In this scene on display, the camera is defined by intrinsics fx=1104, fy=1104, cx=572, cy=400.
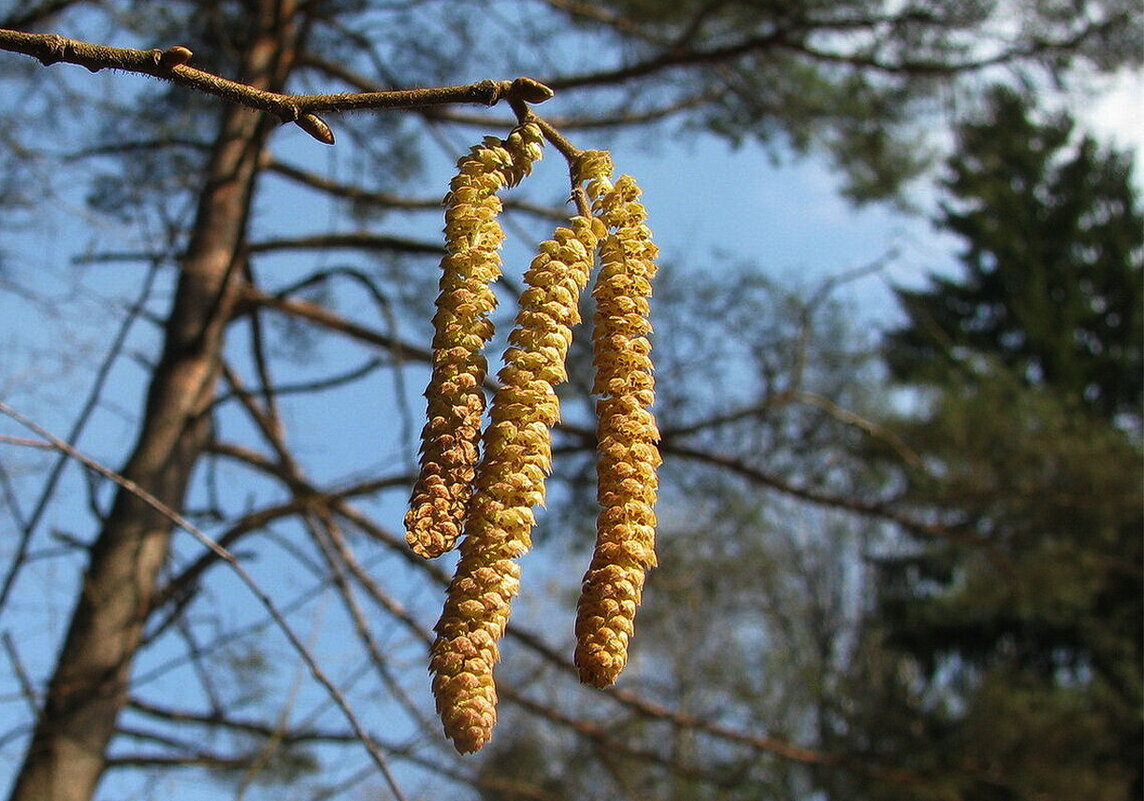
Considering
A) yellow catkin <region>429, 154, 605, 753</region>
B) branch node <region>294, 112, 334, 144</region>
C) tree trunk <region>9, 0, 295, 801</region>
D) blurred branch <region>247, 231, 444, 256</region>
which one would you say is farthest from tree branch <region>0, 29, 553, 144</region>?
blurred branch <region>247, 231, 444, 256</region>

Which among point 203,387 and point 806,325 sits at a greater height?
point 806,325

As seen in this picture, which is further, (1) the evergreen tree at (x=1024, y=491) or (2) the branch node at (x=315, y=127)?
(1) the evergreen tree at (x=1024, y=491)

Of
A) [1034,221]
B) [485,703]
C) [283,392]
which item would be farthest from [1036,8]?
[1034,221]

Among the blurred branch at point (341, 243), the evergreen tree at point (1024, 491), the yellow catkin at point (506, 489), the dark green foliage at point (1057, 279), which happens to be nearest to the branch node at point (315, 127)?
the yellow catkin at point (506, 489)

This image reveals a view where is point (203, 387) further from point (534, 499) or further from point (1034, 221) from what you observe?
point (1034, 221)

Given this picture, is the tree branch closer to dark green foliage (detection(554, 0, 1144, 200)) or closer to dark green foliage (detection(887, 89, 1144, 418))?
dark green foliage (detection(554, 0, 1144, 200))

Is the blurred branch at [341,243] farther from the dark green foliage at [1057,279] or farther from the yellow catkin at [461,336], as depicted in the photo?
the dark green foliage at [1057,279]
